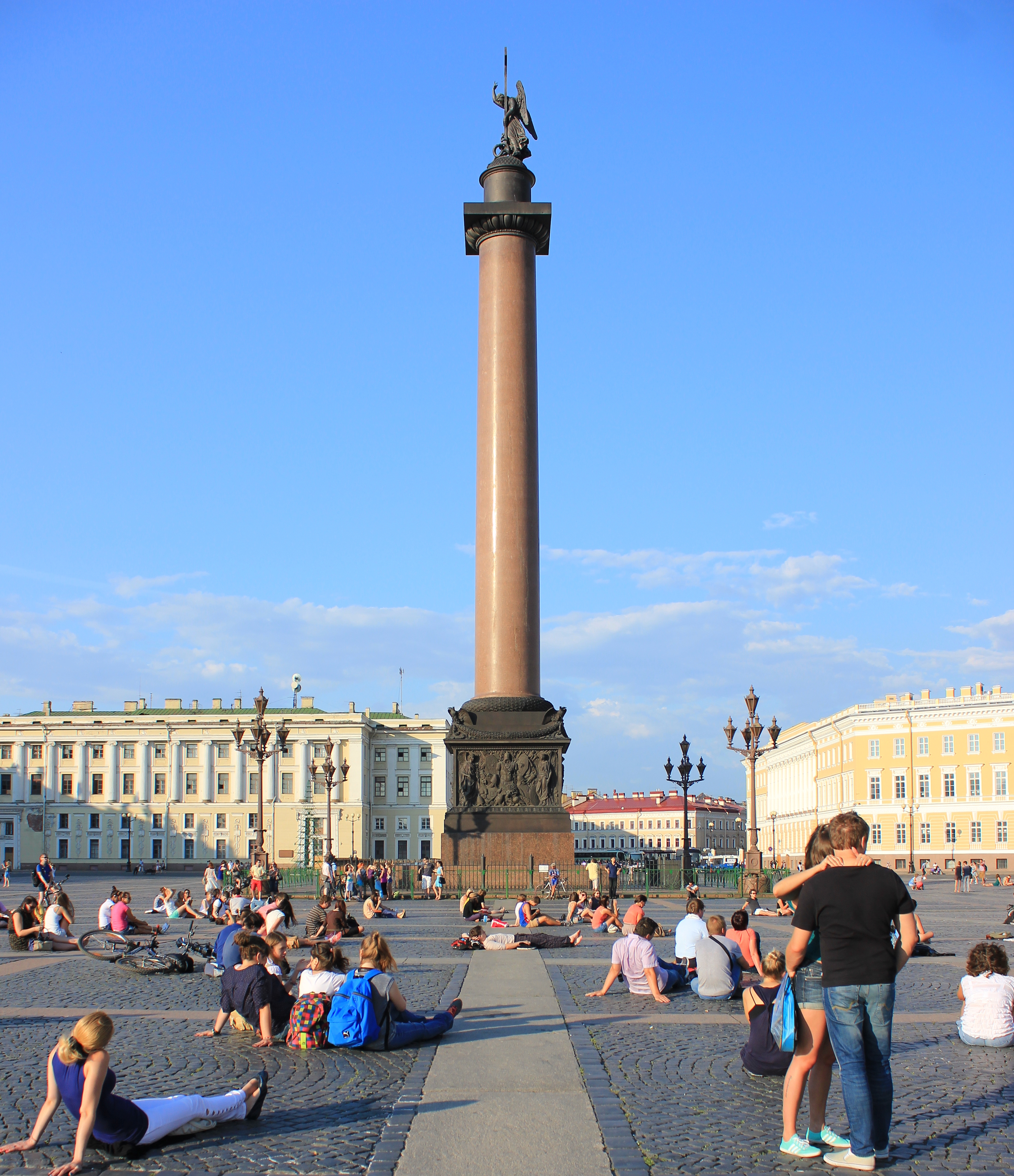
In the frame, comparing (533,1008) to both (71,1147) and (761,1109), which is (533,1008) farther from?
(71,1147)

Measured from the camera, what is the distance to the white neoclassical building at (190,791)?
4225 inches

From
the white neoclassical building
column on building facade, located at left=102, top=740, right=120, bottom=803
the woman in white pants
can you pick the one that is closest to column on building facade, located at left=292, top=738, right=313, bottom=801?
the white neoclassical building

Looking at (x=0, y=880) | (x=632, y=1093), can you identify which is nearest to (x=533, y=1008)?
(x=632, y=1093)

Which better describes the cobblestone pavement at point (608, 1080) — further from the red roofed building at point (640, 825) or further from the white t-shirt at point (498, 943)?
the red roofed building at point (640, 825)

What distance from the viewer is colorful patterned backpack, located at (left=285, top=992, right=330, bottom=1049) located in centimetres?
977

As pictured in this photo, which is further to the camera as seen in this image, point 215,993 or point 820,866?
point 215,993

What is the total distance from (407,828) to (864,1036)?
10961 cm

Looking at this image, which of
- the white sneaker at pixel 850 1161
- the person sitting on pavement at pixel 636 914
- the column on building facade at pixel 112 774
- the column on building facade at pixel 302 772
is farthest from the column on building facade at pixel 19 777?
the white sneaker at pixel 850 1161

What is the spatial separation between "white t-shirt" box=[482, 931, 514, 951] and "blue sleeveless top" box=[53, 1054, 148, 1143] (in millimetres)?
11972

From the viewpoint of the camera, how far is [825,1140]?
21.6ft

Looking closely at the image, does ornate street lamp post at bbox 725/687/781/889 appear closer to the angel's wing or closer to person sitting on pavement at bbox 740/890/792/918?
person sitting on pavement at bbox 740/890/792/918

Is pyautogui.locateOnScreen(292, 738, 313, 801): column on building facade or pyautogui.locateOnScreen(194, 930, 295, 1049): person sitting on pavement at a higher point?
pyautogui.locateOnScreen(194, 930, 295, 1049): person sitting on pavement

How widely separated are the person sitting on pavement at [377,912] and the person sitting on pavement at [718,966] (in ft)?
48.9

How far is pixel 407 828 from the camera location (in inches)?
4456
